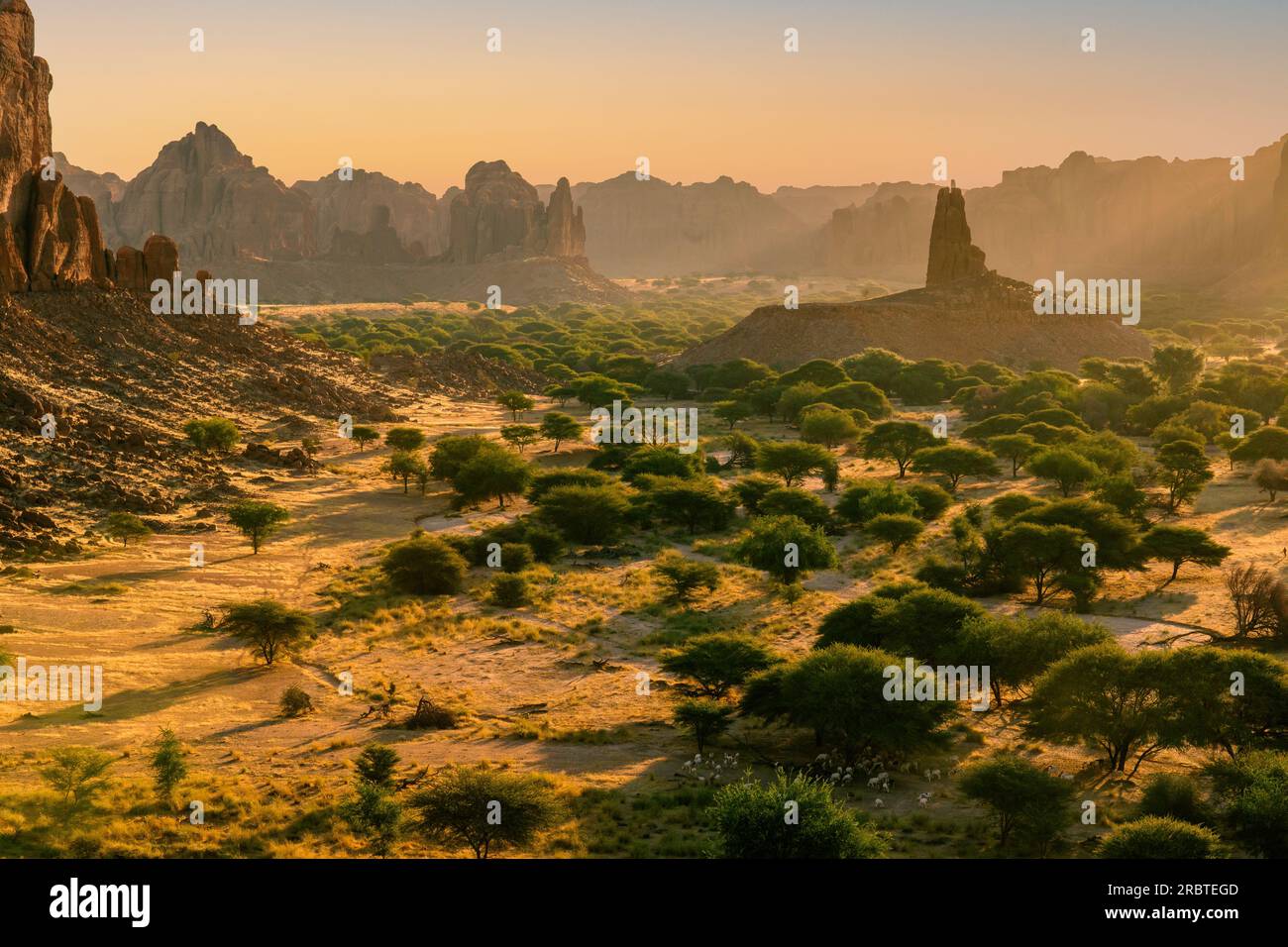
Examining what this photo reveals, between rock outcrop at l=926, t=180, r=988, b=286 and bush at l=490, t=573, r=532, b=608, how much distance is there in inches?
3924

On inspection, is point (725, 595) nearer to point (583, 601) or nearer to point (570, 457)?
point (583, 601)

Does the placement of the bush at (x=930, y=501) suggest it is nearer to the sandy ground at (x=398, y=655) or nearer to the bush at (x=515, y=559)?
the sandy ground at (x=398, y=655)

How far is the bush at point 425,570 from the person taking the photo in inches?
1713

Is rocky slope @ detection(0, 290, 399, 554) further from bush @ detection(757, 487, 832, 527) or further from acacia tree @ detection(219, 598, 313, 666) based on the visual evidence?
bush @ detection(757, 487, 832, 527)

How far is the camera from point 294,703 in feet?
102

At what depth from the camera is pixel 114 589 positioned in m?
40.8

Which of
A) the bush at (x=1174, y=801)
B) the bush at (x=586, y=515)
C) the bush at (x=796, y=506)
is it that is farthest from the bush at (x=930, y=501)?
the bush at (x=1174, y=801)

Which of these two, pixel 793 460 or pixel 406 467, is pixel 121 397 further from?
pixel 793 460

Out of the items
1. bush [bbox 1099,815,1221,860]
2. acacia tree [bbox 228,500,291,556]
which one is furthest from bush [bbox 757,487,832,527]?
bush [bbox 1099,815,1221,860]

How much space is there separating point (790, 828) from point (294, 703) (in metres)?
16.3

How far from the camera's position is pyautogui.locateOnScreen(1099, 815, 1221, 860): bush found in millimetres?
20203

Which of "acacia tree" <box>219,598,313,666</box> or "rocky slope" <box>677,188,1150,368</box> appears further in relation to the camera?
"rocky slope" <box>677,188,1150,368</box>
